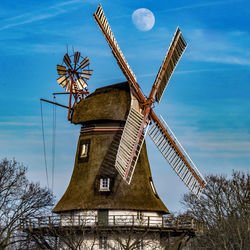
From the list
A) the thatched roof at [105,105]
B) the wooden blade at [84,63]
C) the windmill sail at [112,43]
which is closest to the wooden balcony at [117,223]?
the thatched roof at [105,105]

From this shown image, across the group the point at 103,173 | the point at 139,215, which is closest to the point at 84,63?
the point at 103,173

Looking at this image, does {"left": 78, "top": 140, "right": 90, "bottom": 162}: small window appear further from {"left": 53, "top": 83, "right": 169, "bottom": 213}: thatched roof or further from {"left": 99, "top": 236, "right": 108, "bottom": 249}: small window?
{"left": 99, "top": 236, "right": 108, "bottom": 249}: small window

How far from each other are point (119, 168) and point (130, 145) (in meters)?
1.58

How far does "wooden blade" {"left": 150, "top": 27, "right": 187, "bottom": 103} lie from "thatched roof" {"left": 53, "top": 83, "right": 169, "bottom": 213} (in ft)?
5.56

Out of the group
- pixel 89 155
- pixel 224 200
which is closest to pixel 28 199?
pixel 89 155

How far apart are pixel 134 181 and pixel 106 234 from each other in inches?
123

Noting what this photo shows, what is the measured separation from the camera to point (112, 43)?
31.1m

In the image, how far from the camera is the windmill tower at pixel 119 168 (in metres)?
29.9

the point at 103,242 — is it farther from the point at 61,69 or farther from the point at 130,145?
the point at 61,69

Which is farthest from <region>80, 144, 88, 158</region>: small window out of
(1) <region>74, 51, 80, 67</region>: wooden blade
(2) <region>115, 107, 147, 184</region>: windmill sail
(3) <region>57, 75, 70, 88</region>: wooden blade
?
(1) <region>74, 51, 80, 67</region>: wooden blade

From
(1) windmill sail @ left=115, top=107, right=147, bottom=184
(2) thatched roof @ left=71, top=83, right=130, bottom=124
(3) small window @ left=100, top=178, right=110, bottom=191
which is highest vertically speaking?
(2) thatched roof @ left=71, top=83, right=130, bottom=124

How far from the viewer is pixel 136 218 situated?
30141 millimetres

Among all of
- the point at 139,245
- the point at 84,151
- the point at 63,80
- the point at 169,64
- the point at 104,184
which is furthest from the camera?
the point at 63,80

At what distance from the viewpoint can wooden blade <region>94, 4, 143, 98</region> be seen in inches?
1220
